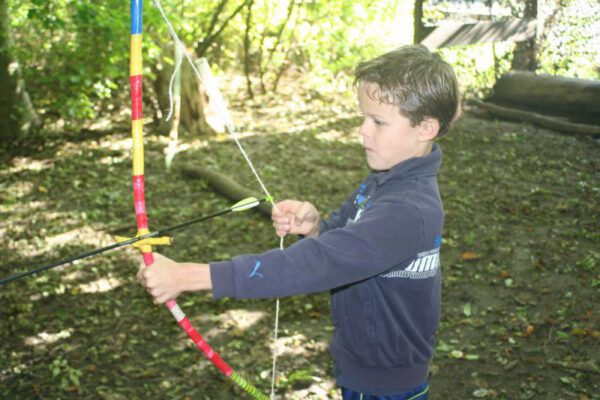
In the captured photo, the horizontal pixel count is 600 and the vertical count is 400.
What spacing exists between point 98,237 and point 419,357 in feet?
13.5

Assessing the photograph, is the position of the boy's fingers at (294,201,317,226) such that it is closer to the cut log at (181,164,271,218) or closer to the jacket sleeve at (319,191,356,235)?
the jacket sleeve at (319,191,356,235)

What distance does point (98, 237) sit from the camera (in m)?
5.66

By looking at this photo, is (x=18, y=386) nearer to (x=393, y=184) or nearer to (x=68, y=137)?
(x=393, y=184)

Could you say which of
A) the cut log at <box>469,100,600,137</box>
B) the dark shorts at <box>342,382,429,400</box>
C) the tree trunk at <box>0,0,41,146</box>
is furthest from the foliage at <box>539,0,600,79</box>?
the dark shorts at <box>342,382,429,400</box>

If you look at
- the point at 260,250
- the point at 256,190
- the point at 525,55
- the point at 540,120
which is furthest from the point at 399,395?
the point at 525,55

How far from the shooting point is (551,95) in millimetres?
8922

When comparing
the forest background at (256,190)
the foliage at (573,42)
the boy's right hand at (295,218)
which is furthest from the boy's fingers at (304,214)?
the foliage at (573,42)

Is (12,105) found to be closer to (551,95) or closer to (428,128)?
(428,128)

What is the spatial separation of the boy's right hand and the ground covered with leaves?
5.32 feet

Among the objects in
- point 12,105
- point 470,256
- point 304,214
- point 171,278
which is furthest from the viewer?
point 12,105

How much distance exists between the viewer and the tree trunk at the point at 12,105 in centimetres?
753

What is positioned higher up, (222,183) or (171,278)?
(171,278)

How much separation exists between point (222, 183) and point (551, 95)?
4985 millimetres

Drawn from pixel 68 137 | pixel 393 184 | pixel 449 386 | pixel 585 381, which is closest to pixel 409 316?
pixel 393 184
